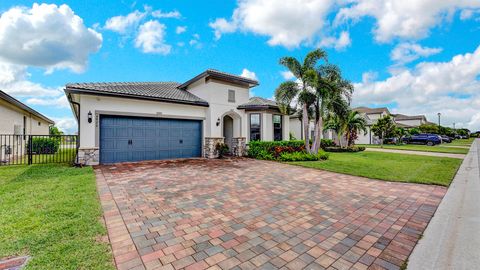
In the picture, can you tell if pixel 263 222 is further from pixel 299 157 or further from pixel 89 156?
pixel 89 156

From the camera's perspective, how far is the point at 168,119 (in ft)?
40.8

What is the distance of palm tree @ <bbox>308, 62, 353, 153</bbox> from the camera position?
1267 cm

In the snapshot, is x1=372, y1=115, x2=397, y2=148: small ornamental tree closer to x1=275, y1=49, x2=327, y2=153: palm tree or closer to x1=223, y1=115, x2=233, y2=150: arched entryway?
x1=275, y1=49, x2=327, y2=153: palm tree

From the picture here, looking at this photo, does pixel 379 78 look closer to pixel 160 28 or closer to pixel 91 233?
pixel 160 28

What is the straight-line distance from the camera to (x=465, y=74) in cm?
1627

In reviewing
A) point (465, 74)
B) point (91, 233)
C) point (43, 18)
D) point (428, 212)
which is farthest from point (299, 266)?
point (465, 74)

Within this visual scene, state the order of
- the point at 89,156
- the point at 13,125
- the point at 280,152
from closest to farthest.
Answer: the point at 89,156
the point at 13,125
the point at 280,152

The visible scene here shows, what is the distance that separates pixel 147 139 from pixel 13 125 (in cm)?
831

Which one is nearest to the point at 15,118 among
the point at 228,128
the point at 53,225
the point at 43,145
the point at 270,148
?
the point at 43,145

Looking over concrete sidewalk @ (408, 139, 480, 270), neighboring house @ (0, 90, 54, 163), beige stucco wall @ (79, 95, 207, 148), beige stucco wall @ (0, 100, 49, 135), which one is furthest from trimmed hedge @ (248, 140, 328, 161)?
beige stucco wall @ (0, 100, 49, 135)

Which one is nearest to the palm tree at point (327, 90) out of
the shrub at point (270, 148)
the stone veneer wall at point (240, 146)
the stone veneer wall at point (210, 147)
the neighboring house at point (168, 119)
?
the shrub at point (270, 148)

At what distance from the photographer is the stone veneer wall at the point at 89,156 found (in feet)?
31.6

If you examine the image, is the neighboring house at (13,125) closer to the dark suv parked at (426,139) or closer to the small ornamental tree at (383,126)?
the small ornamental tree at (383,126)

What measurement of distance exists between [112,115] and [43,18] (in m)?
4.91
